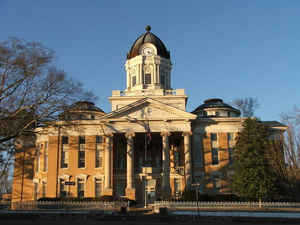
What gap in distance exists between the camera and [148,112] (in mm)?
41688

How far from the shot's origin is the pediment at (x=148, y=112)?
41156mm

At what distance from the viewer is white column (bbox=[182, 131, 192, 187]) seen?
39.5m

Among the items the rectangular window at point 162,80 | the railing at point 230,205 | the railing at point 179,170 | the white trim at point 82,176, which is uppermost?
the rectangular window at point 162,80

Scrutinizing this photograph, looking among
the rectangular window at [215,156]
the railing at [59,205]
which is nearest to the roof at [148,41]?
the rectangular window at [215,156]

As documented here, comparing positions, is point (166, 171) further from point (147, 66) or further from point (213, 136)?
point (147, 66)

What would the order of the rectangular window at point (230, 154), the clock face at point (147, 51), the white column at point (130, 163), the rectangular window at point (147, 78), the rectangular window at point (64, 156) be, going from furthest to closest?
the clock face at point (147, 51) < the rectangular window at point (147, 78) < the rectangular window at point (64, 156) < the rectangular window at point (230, 154) < the white column at point (130, 163)

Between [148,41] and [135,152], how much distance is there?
58.4 feet

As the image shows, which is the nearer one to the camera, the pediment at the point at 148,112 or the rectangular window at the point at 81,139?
the pediment at the point at 148,112

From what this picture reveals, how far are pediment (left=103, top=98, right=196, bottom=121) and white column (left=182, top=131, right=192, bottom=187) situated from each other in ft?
7.34

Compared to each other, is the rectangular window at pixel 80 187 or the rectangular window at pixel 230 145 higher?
the rectangular window at pixel 230 145

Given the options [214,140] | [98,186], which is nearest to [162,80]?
[214,140]

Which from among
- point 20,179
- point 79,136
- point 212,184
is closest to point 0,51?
point 79,136

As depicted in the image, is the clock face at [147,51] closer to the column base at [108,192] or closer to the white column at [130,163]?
the white column at [130,163]

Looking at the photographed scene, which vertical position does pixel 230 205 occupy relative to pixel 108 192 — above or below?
below
